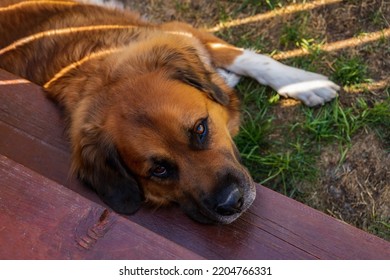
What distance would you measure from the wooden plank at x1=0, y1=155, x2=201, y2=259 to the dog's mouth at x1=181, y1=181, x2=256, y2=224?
0.69 m

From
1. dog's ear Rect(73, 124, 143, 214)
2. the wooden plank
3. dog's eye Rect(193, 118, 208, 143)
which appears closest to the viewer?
the wooden plank

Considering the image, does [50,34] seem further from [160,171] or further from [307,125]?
[307,125]

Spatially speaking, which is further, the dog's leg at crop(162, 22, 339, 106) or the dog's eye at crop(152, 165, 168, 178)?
the dog's leg at crop(162, 22, 339, 106)

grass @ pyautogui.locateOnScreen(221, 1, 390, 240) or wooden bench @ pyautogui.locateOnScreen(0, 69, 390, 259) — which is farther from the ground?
wooden bench @ pyautogui.locateOnScreen(0, 69, 390, 259)

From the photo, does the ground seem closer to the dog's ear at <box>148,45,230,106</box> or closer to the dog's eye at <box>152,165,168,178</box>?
the dog's ear at <box>148,45,230,106</box>

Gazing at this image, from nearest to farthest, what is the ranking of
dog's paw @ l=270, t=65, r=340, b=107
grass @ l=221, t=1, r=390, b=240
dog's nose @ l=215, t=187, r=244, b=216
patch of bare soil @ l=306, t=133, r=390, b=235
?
dog's nose @ l=215, t=187, r=244, b=216 < patch of bare soil @ l=306, t=133, r=390, b=235 < grass @ l=221, t=1, r=390, b=240 < dog's paw @ l=270, t=65, r=340, b=107

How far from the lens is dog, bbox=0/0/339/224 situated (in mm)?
2590

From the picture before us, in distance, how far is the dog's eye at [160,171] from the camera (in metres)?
2.68

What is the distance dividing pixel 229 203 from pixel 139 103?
0.70m

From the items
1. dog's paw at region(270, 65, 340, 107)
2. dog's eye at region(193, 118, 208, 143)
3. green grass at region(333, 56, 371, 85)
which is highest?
dog's eye at region(193, 118, 208, 143)

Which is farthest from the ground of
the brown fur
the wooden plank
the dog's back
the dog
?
the wooden plank

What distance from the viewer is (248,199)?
2.57 m

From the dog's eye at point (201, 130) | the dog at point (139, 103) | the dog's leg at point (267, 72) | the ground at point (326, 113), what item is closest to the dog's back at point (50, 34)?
the dog at point (139, 103)
